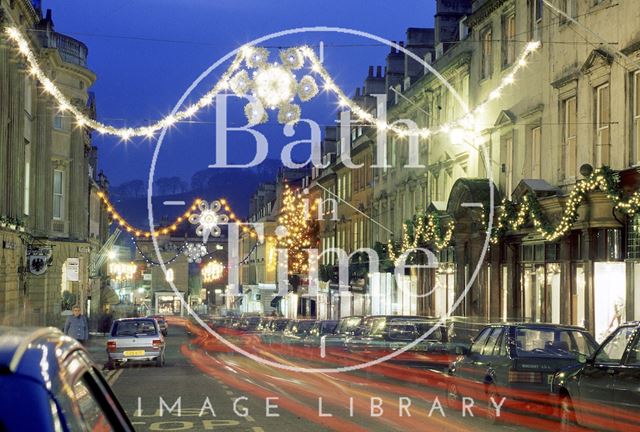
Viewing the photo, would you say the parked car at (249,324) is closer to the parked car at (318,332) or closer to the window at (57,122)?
the window at (57,122)

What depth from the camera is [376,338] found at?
26531 mm

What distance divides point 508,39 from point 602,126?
854 cm

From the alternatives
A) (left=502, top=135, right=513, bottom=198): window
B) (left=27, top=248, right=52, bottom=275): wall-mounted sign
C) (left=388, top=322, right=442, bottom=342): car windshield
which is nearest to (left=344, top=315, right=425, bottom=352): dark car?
(left=388, top=322, right=442, bottom=342): car windshield

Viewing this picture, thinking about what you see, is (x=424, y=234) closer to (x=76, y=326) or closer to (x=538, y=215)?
(x=538, y=215)

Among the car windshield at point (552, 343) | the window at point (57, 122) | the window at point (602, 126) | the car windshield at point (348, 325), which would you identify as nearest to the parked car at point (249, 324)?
the window at point (57, 122)

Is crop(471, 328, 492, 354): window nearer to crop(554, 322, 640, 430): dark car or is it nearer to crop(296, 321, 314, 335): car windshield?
crop(554, 322, 640, 430): dark car

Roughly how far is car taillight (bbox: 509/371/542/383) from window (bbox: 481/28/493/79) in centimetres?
2233

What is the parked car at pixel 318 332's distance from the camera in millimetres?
34250

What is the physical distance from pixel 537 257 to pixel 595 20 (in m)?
8.44

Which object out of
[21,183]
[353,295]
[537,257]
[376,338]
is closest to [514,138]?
[537,257]

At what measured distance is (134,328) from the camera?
106 ft

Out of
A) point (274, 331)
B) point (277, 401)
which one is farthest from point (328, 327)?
Result: point (277, 401)

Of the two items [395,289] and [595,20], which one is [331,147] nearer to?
[395,289]

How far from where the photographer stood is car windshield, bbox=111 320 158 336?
104 ft
